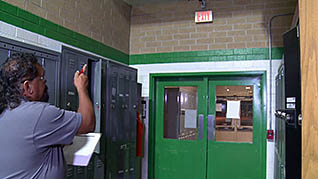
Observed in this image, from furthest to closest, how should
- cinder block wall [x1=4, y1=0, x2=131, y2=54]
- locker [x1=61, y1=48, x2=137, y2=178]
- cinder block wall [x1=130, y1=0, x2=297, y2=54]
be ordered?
cinder block wall [x1=130, y1=0, x2=297, y2=54] < cinder block wall [x1=4, y1=0, x2=131, y2=54] < locker [x1=61, y1=48, x2=137, y2=178]

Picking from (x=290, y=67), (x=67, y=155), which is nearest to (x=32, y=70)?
(x=67, y=155)

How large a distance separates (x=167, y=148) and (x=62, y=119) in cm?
383

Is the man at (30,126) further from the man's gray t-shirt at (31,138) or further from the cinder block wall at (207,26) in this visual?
the cinder block wall at (207,26)

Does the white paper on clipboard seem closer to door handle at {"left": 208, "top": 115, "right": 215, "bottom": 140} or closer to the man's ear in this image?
the man's ear

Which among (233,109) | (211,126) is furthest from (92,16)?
(233,109)

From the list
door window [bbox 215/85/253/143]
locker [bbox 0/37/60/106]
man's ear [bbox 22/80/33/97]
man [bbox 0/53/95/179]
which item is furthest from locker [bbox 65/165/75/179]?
door window [bbox 215/85/253/143]

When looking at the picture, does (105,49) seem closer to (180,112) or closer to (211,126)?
(180,112)

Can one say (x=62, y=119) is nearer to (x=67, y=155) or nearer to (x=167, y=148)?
(x=67, y=155)

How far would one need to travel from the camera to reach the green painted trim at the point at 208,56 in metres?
4.43

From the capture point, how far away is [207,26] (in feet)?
15.6

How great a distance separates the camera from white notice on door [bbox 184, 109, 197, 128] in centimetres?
489

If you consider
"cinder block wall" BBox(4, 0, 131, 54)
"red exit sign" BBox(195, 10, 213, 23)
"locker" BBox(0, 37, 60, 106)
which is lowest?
"locker" BBox(0, 37, 60, 106)

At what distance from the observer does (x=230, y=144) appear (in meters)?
4.64

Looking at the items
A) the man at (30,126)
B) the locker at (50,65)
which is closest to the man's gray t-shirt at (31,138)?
the man at (30,126)
